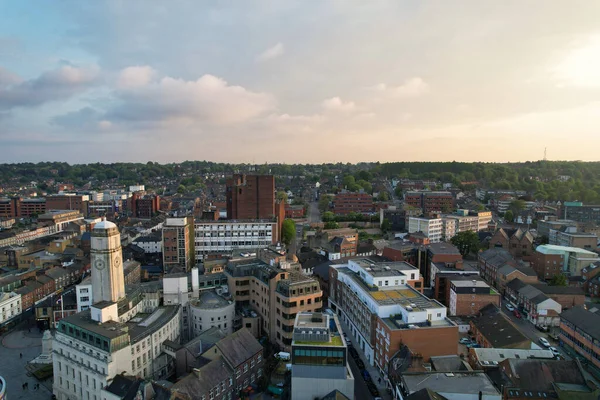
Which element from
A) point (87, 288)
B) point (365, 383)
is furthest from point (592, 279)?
point (87, 288)

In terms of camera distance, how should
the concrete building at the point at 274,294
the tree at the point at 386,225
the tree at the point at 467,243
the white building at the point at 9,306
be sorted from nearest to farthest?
1. the concrete building at the point at 274,294
2. the white building at the point at 9,306
3. the tree at the point at 467,243
4. the tree at the point at 386,225

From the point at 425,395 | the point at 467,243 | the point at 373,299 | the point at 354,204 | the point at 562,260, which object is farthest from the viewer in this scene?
the point at 354,204

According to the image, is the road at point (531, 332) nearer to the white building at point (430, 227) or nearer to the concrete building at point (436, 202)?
the white building at point (430, 227)

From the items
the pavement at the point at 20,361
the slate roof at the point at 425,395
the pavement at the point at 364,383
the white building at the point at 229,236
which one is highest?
the white building at the point at 229,236

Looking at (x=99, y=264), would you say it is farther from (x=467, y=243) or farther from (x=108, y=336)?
(x=467, y=243)

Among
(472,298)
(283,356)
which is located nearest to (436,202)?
(472,298)

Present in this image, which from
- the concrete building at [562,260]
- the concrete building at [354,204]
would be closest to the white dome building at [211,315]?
the concrete building at [562,260]

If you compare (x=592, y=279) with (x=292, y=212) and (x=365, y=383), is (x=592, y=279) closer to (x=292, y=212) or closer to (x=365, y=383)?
(x=365, y=383)
